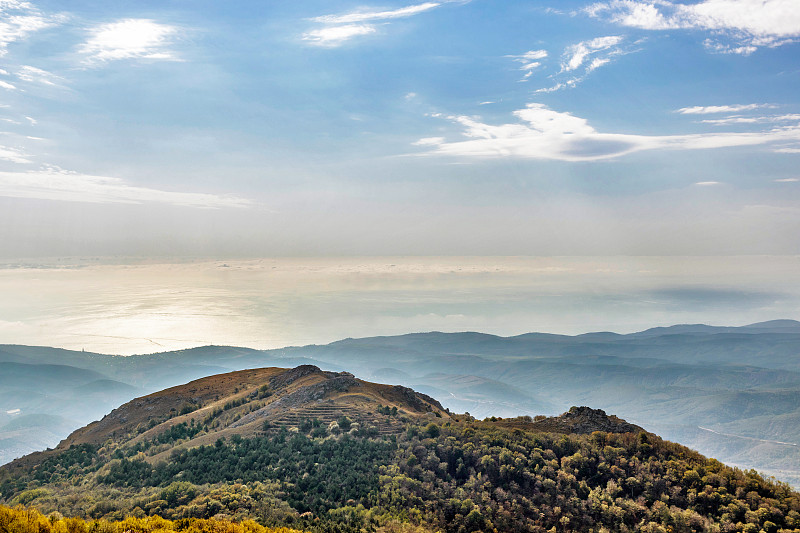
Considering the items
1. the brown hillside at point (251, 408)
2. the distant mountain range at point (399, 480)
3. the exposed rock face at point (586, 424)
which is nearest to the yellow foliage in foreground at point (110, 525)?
the distant mountain range at point (399, 480)

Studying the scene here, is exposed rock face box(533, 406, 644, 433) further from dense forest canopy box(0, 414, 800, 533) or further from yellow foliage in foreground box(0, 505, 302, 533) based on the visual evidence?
yellow foliage in foreground box(0, 505, 302, 533)

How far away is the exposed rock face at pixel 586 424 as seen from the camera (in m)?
55.8

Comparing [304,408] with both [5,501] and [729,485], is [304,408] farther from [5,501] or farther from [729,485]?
[729,485]

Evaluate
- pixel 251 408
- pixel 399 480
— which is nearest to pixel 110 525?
pixel 399 480

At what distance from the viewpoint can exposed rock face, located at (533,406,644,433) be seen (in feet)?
183

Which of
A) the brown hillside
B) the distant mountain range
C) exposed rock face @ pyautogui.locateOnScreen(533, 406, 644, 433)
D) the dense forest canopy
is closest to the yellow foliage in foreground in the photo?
the distant mountain range

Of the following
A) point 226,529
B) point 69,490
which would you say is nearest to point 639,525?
point 226,529

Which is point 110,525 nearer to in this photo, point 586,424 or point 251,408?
point 251,408

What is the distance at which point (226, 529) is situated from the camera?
34.9 metres

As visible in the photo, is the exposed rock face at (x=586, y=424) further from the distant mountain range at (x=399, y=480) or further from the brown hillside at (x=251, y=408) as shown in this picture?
the brown hillside at (x=251, y=408)

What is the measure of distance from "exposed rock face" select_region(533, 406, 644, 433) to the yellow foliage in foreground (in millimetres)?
32475

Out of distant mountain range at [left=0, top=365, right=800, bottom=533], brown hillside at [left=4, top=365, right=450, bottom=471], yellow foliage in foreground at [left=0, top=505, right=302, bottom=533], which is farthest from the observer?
brown hillside at [left=4, top=365, right=450, bottom=471]

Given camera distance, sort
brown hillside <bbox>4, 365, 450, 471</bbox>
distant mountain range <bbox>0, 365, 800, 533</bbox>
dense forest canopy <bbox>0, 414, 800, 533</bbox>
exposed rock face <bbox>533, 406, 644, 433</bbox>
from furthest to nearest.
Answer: brown hillside <bbox>4, 365, 450, 471</bbox>, exposed rock face <bbox>533, 406, 644, 433</bbox>, dense forest canopy <bbox>0, 414, 800, 533</bbox>, distant mountain range <bbox>0, 365, 800, 533</bbox>

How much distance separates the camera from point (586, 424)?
5678 centimetres
